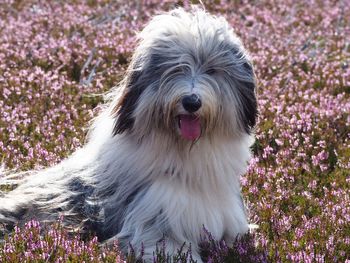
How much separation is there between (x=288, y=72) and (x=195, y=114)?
640 centimetres

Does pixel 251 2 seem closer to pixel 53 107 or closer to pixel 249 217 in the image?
pixel 53 107

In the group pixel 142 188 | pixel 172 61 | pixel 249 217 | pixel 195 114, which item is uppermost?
pixel 172 61

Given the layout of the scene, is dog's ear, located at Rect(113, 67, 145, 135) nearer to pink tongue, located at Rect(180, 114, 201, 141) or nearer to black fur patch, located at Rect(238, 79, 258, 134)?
pink tongue, located at Rect(180, 114, 201, 141)

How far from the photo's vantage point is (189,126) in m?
5.84

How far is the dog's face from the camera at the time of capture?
19.0 feet

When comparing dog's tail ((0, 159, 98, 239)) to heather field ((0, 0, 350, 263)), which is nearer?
heather field ((0, 0, 350, 263))

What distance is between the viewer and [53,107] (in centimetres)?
966

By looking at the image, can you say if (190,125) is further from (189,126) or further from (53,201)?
(53,201)

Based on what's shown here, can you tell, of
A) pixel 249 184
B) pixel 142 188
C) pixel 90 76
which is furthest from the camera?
pixel 90 76

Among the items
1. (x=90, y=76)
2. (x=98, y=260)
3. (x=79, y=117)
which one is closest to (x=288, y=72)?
(x=90, y=76)

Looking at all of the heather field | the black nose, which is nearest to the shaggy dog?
the black nose

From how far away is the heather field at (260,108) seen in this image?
6.29 meters

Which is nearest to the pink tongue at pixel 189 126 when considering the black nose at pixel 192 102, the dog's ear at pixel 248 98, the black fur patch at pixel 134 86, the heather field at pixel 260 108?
the black nose at pixel 192 102

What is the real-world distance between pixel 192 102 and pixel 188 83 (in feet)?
0.65
